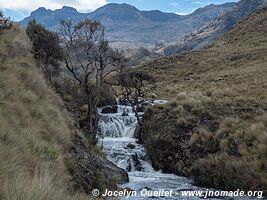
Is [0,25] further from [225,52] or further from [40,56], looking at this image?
[225,52]

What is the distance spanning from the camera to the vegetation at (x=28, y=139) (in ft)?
15.8

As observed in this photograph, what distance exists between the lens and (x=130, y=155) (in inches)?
976

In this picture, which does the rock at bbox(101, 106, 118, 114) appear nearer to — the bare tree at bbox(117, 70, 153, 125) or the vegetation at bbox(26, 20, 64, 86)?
the bare tree at bbox(117, 70, 153, 125)

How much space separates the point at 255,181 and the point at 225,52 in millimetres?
60963

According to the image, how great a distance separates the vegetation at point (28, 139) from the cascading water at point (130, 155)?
502 cm

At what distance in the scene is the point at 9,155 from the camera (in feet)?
20.3

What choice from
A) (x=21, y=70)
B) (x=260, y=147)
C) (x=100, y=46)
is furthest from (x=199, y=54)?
(x=21, y=70)

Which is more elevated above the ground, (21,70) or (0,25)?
(0,25)

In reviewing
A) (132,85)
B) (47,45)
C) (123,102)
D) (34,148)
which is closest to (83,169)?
(34,148)

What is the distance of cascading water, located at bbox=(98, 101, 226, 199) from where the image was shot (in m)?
18.4

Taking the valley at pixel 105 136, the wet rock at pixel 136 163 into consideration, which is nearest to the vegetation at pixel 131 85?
the valley at pixel 105 136

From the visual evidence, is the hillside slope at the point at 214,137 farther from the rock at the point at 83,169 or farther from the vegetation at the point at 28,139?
the vegetation at the point at 28,139

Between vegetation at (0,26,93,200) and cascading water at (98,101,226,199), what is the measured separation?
5020 millimetres

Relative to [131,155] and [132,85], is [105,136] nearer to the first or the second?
[131,155]
